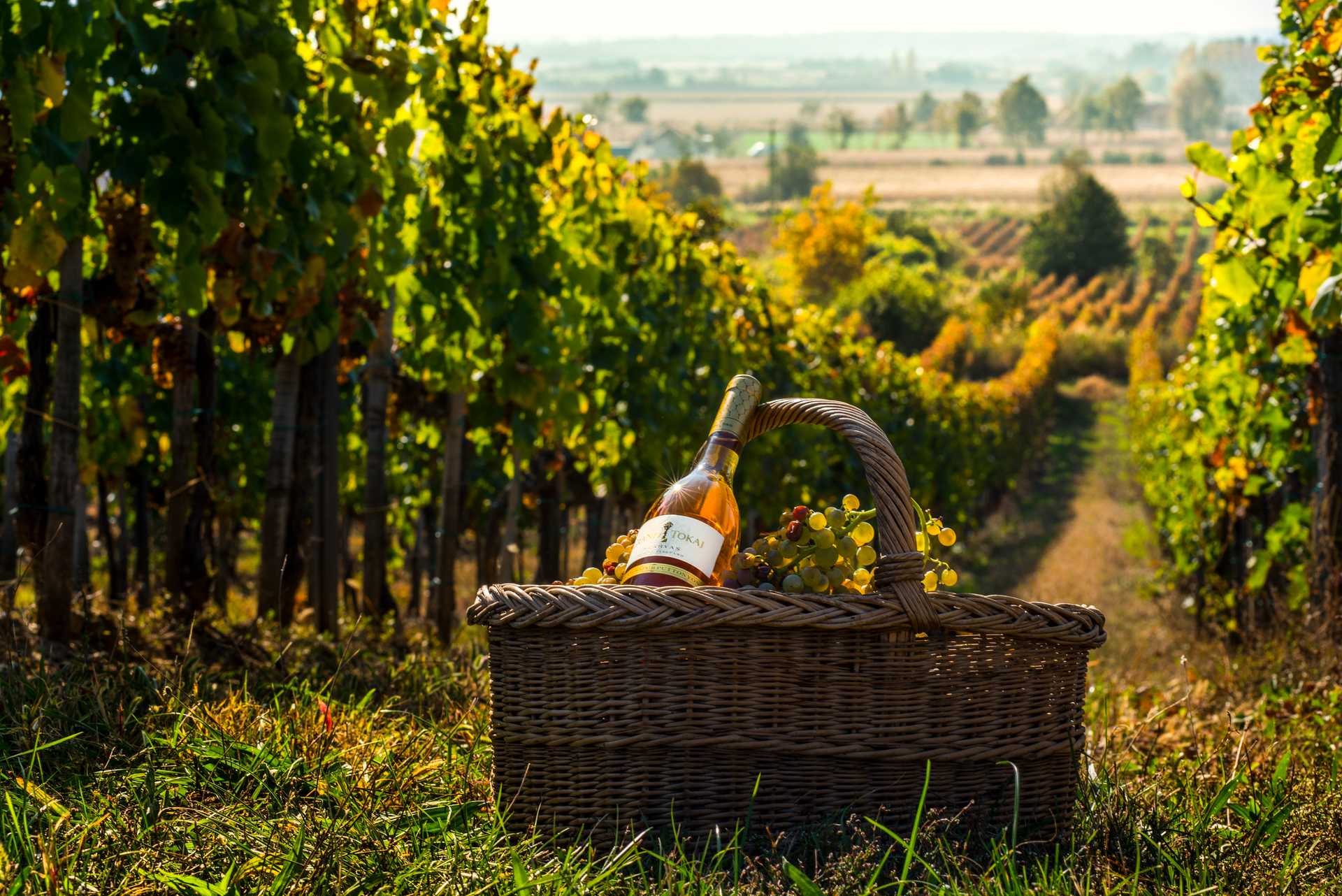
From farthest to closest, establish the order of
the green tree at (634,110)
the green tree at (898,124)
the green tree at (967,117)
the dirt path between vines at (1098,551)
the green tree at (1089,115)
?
the green tree at (1089,115) < the green tree at (967,117) < the green tree at (898,124) < the green tree at (634,110) < the dirt path between vines at (1098,551)

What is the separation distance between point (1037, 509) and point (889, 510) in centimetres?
1890

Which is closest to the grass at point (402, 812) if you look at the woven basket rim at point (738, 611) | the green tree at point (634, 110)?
the woven basket rim at point (738, 611)

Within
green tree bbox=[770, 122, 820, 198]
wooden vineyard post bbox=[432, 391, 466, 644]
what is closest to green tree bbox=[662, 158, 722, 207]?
green tree bbox=[770, 122, 820, 198]

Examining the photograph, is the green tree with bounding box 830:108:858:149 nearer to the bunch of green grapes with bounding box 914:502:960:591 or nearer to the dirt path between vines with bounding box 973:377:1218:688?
the dirt path between vines with bounding box 973:377:1218:688

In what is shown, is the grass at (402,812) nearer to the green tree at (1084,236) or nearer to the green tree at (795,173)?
the green tree at (1084,236)

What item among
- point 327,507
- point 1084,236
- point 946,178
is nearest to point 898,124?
point 946,178

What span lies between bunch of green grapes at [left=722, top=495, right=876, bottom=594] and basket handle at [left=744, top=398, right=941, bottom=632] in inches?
3.4

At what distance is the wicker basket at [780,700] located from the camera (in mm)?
1956

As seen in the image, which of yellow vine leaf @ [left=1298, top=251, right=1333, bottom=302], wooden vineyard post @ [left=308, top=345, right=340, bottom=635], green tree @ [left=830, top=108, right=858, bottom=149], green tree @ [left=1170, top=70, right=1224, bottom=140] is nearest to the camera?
yellow vine leaf @ [left=1298, top=251, right=1333, bottom=302]

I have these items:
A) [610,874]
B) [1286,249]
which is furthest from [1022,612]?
[1286,249]

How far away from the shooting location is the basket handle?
1.93 meters

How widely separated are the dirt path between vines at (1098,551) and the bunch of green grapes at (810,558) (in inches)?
33.8

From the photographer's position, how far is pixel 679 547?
2105 millimetres

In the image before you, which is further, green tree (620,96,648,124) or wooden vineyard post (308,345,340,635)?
green tree (620,96,648,124)
